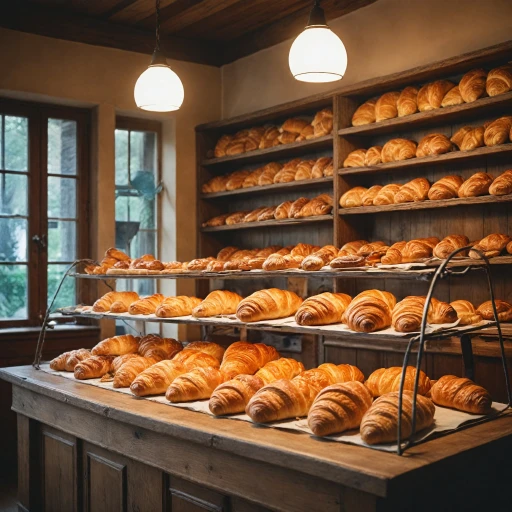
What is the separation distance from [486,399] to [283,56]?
3.59m

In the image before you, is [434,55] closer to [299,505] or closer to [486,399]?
[486,399]

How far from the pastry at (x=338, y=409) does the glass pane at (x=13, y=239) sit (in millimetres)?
3354

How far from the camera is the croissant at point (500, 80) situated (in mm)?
3586

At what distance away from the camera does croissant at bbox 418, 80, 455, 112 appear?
397cm

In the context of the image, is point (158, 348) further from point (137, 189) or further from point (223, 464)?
point (137, 189)

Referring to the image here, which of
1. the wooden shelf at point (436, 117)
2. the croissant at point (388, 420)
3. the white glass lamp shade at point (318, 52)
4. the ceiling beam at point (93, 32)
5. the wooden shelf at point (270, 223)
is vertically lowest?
the croissant at point (388, 420)

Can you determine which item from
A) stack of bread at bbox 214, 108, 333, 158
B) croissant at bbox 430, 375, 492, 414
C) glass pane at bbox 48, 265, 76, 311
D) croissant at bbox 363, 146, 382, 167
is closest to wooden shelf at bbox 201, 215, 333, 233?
croissant at bbox 363, 146, 382, 167

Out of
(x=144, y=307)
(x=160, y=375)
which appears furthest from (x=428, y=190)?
(x=160, y=375)

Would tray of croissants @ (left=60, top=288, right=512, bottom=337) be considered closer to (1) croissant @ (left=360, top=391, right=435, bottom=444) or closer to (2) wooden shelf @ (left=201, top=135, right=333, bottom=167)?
(1) croissant @ (left=360, top=391, right=435, bottom=444)

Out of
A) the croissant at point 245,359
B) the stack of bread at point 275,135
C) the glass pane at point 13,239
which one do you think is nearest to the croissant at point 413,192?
the stack of bread at point 275,135

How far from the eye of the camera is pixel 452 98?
3891 millimetres

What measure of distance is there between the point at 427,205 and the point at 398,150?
43 cm

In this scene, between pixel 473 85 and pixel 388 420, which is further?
pixel 473 85

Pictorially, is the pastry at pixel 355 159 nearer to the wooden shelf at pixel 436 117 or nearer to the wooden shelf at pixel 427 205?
the wooden shelf at pixel 436 117
